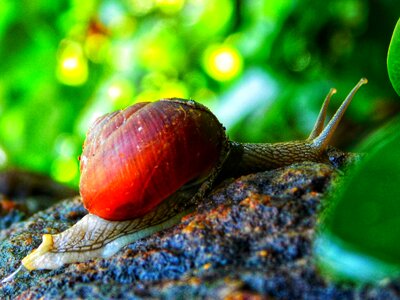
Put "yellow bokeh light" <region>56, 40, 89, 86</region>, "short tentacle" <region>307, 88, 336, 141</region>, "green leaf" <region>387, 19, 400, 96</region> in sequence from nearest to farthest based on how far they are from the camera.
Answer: "green leaf" <region>387, 19, 400, 96</region> < "short tentacle" <region>307, 88, 336, 141</region> < "yellow bokeh light" <region>56, 40, 89, 86</region>

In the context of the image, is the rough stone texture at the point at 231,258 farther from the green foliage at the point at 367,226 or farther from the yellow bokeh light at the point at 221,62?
the yellow bokeh light at the point at 221,62

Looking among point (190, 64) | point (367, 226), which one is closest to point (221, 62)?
point (190, 64)

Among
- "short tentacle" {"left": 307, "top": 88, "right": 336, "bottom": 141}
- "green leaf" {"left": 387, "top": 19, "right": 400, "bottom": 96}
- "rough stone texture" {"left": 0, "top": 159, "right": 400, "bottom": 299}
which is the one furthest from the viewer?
"short tentacle" {"left": 307, "top": 88, "right": 336, "bottom": 141}

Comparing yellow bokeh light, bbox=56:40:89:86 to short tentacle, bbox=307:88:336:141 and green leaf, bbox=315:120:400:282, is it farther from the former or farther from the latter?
green leaf, bbox=315:120:400:282

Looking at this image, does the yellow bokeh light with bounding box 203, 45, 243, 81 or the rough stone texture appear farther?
the yellow bokeh light with bounding box 203, 45, 243, 81

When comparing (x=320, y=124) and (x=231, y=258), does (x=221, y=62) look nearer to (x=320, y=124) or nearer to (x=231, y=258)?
(x=320, y=124)

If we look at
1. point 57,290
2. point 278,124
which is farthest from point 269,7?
point 57,290

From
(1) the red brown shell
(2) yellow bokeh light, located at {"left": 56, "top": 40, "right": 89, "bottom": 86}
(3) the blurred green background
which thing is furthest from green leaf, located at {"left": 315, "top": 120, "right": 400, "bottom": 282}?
(2) yellow bokeh light, located at {"left": 56, "top": 40, "right": 89, "bottom": 86}
